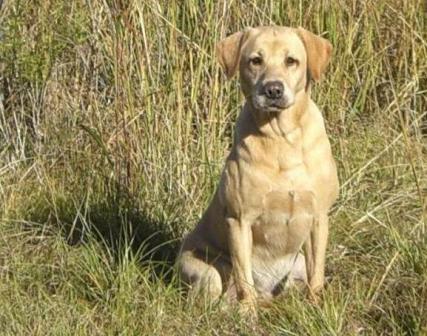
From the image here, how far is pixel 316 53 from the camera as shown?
16.7 ft

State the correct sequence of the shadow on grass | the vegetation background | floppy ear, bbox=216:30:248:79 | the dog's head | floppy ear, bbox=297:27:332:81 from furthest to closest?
the shadow on grass → floppy ear, bbox=216:30:248:79 → floppy ear, bbox=297:27:332:81 → the dog's head → the vegetation background

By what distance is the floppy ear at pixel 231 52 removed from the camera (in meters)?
5.21

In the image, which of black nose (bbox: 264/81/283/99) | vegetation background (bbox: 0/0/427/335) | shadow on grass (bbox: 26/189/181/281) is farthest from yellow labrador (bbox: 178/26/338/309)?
shadow on grass (bbox: 26/189/181/281)

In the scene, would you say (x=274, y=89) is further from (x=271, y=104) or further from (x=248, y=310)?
(x=248, y=310)

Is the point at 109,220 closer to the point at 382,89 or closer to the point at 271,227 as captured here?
the point at 271,227

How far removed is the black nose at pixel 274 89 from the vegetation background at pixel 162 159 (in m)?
0.50

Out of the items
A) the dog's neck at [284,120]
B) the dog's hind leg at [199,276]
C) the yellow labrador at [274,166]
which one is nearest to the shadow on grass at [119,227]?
the dog's hind leg at [199,276]

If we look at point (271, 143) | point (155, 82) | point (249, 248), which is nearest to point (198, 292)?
point (249, 248)

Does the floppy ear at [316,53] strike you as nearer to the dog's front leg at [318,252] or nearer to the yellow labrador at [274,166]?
the yellow labrador at [274,166]

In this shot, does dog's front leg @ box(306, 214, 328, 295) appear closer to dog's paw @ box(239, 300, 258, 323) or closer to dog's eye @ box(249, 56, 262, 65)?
dog's paw @ box(239, 300, 258, 323)

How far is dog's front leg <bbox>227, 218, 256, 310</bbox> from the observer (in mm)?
5066

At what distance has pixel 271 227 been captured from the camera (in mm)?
5109

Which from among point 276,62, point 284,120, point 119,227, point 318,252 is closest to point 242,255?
point 318,252

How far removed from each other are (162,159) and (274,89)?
1258 millimetres
